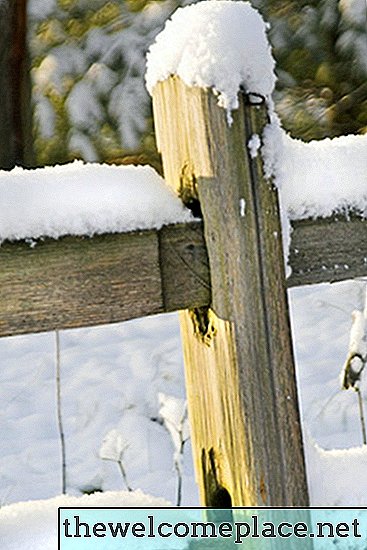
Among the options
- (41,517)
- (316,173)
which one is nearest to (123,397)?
(41,517)

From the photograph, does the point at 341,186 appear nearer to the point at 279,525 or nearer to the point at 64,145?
the point at 279,525

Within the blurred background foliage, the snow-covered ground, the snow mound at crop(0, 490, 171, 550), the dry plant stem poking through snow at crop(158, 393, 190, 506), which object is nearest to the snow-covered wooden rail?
the snow mound at crop(0, 490, 171, 550)

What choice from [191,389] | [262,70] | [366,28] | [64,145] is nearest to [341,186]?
[262,70]

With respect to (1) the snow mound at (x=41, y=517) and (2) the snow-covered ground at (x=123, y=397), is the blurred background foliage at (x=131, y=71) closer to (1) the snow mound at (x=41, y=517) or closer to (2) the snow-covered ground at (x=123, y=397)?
(2) the snow-covered ground at (x=123, y=397)

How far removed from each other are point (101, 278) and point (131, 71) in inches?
95.6

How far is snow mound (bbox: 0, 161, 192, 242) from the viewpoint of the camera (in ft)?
3.41

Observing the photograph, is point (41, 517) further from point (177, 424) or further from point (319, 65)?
point (319, 65)

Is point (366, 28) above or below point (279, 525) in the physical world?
above

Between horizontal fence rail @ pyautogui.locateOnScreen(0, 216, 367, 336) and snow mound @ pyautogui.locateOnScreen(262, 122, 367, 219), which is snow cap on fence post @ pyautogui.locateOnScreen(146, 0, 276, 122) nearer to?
snow mound @ pyautogui.locateOnScreen(262, 122, 367, 219)

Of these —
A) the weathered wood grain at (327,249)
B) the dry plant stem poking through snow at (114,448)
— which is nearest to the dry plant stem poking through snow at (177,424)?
the dry plant stem poking through snow at (114,448)

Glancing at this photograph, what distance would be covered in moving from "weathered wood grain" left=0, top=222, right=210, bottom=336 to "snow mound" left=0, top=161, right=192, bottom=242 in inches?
0.5

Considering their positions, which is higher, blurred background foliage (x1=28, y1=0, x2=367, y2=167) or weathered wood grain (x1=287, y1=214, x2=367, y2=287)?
blurred background foliage (x1=28, y1=0, x2=367, y2=167)

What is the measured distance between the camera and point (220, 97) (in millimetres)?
1119

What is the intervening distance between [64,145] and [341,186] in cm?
222
